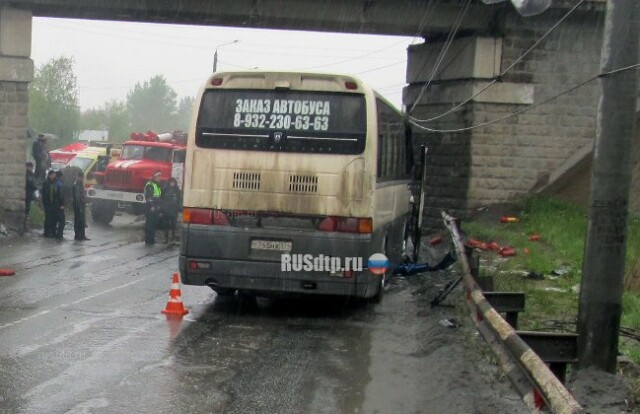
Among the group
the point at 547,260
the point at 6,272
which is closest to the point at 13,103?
the point at 6,272

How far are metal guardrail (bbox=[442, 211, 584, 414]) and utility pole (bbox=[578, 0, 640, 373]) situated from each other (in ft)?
2.87

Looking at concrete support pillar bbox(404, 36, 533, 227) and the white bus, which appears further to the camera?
concrete support pillar bbox(404, 36, 533, 227)

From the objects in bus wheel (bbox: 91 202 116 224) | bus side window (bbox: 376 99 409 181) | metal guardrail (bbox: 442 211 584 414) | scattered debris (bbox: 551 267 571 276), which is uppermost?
bus side window (bbox: 376 99 409 181)

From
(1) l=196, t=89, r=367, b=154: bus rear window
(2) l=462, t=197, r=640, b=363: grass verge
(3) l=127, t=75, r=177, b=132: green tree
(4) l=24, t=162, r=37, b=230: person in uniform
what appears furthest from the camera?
(3) l=127, t=75, r=177, b=132: green tree

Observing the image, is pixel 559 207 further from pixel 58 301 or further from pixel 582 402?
pixel 582 402

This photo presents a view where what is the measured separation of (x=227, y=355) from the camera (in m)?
8.60

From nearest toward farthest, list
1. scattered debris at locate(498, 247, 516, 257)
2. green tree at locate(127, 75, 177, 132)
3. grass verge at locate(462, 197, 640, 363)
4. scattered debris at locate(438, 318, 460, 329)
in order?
1. grass verge at locate(462, 197, 640, 363)
2. scattered debris at locate(438, 318, 460, 329)
3. scattered debris at locate(498, 247, 516, 257)
4. green tree at locate(127, 75, 177, 132)

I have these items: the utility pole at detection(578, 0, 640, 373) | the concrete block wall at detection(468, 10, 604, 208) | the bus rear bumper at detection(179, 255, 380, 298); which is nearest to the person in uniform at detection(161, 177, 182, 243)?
the concrete block wall at detection(468, 10, 604, 208)

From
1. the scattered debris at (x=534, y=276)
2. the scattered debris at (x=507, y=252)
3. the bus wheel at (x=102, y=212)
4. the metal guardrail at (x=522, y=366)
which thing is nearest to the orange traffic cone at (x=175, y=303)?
the metal guardrail at (x=522, y=366)

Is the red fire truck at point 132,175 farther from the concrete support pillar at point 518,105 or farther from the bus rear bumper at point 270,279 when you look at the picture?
the bus rear bumper at point 270,279

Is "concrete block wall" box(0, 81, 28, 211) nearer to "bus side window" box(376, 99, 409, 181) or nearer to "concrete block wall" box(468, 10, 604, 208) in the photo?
"bus side window" box(376, 99, 409, 181)

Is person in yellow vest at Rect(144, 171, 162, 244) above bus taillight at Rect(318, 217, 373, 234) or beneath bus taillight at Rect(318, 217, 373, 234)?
beneath

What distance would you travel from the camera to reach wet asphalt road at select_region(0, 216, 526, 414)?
6.89 m

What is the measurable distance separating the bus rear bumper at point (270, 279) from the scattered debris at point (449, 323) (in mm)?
1018
